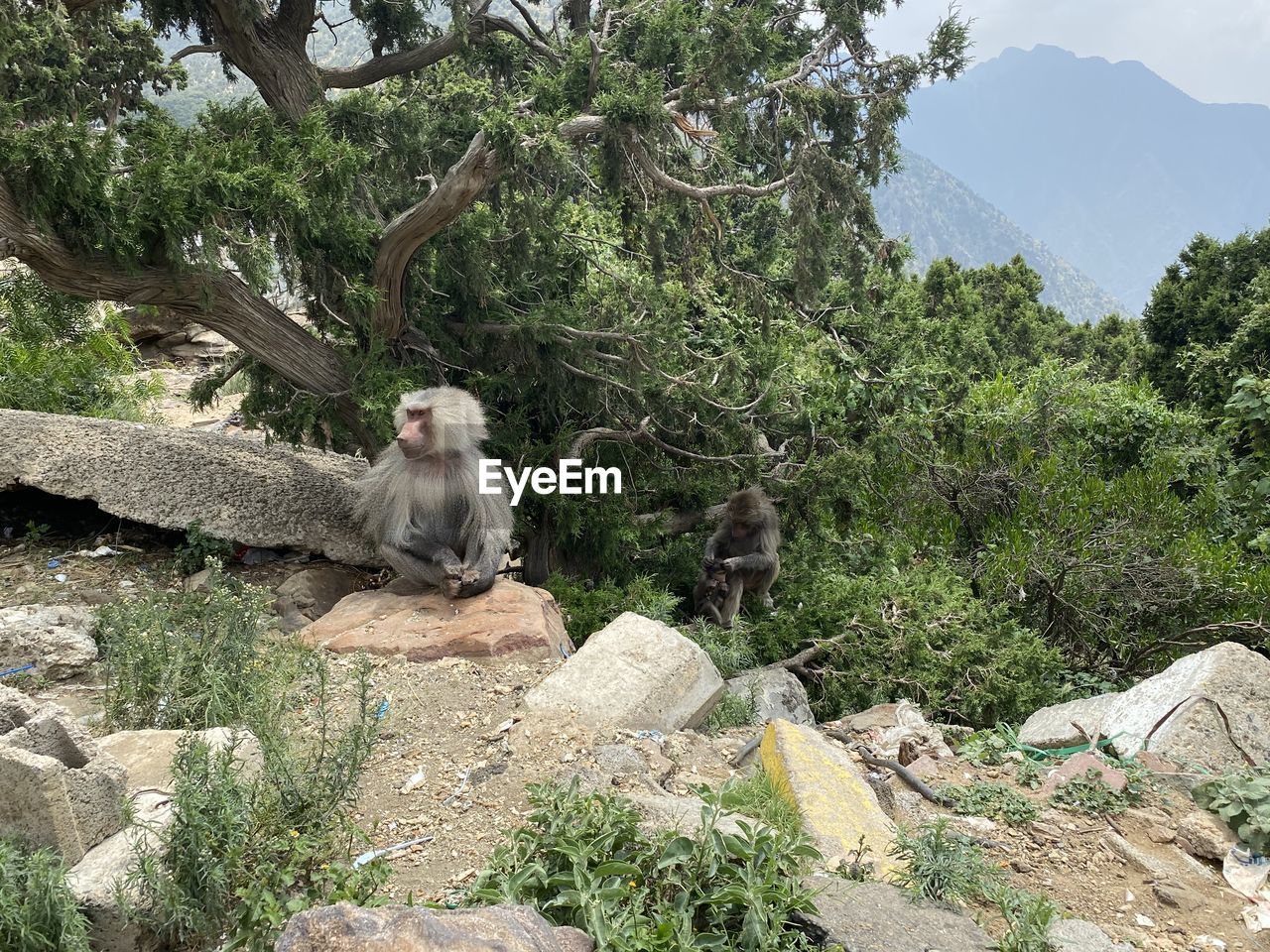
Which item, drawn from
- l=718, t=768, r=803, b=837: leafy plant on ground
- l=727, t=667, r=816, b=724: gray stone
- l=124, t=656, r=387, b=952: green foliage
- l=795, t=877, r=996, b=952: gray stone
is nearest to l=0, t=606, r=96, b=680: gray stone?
l=124, t=656, r=387, b=952: green foliage

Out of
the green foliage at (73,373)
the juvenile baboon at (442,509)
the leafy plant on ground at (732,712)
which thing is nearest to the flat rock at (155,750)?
the juvenile baboon at (442,509)

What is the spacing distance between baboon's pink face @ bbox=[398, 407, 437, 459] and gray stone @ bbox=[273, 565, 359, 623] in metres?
1.40

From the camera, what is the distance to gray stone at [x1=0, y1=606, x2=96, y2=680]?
4.80 m

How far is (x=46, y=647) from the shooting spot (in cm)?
486

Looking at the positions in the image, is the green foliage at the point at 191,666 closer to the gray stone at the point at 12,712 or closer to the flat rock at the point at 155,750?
the flat rock at the point at 155,750

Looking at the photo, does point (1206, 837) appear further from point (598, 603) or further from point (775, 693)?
point (598, 603)

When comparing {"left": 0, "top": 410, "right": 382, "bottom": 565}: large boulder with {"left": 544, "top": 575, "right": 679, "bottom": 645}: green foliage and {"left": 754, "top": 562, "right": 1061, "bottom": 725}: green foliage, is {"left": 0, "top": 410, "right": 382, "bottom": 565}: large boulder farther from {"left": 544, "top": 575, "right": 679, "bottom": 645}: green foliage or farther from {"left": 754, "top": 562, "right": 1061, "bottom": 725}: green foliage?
{"left": 754, "top": 562, "right": 1061, "bottom": 725}: green foliage

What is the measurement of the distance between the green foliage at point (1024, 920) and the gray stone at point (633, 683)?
1939 mm

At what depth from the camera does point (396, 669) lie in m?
5.23

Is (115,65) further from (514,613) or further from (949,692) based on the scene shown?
(949,692)

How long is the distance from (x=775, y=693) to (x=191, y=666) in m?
3.81

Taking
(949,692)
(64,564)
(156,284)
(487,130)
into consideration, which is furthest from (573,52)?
(949,692)

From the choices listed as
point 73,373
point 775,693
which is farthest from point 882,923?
point 73,373

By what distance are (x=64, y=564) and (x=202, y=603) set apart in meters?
1.54
